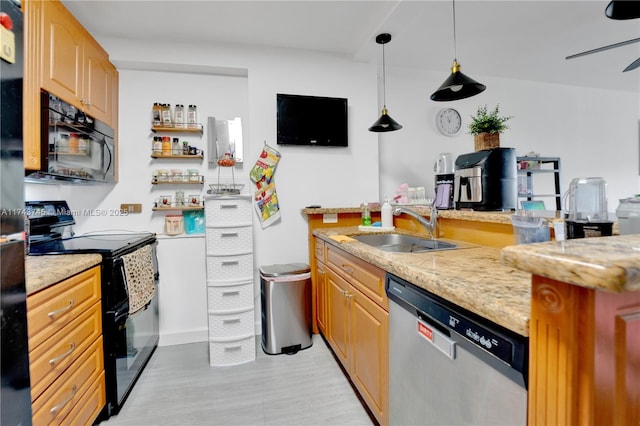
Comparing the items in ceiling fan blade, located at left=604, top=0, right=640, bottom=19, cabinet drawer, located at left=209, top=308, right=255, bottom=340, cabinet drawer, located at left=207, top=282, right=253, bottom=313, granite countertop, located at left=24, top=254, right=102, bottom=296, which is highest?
ceiling fan blade, located at left=604, top=0, right=640, bottom=19

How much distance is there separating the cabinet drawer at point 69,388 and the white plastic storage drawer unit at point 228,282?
0.73 metres

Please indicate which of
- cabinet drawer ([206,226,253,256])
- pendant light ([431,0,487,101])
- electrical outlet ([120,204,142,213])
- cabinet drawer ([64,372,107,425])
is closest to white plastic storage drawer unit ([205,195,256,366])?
cabinet drawer ([206,226,253,256])

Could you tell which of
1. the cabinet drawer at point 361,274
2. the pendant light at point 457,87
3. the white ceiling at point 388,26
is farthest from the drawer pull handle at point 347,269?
the white ceiling at point 388,26

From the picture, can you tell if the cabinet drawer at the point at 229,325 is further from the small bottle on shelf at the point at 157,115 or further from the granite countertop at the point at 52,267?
the small bottle on shelf at the point at 157,115

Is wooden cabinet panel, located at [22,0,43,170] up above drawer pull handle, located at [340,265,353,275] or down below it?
above

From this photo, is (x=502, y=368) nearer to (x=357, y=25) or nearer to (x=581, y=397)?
(x=581, y=397)

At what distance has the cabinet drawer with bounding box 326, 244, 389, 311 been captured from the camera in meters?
1.34

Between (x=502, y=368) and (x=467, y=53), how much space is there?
124 inches

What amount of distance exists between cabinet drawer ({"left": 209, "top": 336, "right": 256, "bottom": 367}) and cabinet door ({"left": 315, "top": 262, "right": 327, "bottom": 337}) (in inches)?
23.0

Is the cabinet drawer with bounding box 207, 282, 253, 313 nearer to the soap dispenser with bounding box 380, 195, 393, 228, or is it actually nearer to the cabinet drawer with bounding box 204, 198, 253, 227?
the cabinet drawer with bounding box 204, 198, 253, 227

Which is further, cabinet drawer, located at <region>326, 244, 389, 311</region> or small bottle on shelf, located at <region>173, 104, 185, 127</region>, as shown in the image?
small bottle on shelf, located at <region>173, 104, 185, 127</region>

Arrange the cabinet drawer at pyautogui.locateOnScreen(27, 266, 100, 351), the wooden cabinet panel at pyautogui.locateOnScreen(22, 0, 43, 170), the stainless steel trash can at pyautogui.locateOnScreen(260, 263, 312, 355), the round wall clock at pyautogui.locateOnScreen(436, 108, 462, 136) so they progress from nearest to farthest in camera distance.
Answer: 1. the cabinet drawer at pyautogui.locateOnScreen(27, 266, 100, 351)
2. the wooden cabinet panel at pyautogui.locateOnScreen(22, 0, 43, 170)
3. the stainless steel trash can at pyautogui.locateOnScreen(260, 263, 312, 355)
4. the round wall clock at pyautogui.locateOnScreen(436, 108, 462, 136)

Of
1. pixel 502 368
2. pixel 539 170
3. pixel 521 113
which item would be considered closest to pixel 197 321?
pixel 502 368

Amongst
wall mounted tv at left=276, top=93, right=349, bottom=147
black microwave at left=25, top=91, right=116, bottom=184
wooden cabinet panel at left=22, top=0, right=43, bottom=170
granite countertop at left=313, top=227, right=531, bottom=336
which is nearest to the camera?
granite countertop at left=313, top=227, right=531, bottom=336
